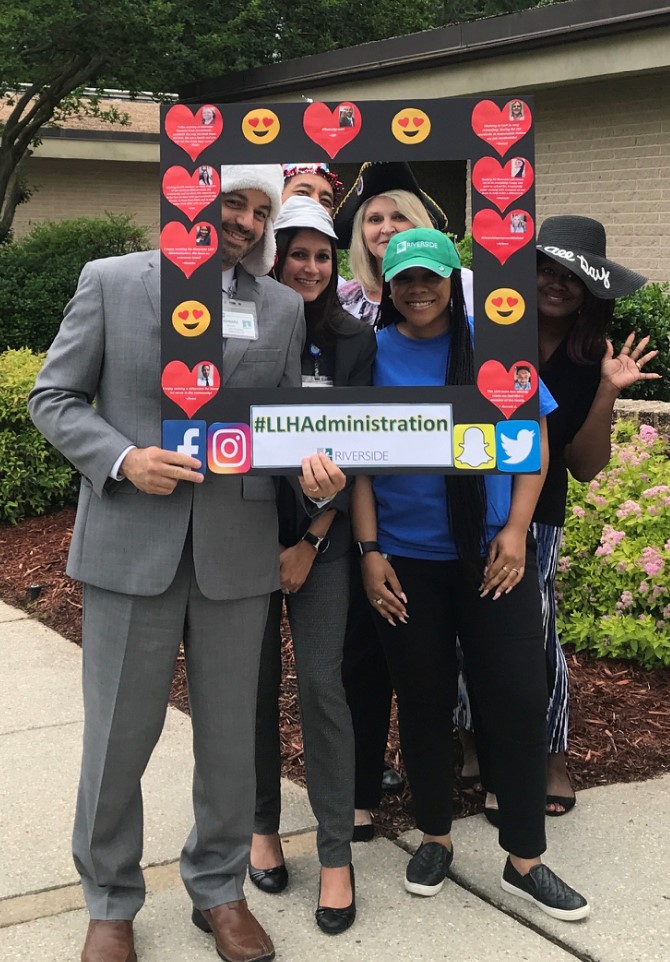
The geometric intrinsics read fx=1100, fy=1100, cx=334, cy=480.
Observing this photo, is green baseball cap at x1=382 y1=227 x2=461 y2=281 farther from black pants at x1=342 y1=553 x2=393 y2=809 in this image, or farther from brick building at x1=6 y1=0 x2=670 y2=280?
brick building at x1=6 y1=0 x2=670 y2=280

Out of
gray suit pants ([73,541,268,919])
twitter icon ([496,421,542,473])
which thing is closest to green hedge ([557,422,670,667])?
twitter icon ([496,421,542,473])

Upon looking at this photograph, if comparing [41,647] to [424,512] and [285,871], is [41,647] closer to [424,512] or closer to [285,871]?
[285,871]

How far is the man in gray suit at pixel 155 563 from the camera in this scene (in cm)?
262

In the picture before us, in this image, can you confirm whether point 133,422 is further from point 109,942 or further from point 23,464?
point 23,464

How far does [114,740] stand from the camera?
8.91 feet

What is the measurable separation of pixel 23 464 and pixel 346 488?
15.7 feet

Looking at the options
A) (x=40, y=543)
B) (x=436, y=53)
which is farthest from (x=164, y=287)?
(x=436, y=53)

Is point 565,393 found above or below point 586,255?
below

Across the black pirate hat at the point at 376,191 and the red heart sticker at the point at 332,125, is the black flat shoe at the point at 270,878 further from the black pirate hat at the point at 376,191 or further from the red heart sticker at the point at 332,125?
the red heart sticker at the point at 332,125

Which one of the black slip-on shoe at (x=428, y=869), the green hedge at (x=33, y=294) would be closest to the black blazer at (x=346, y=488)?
the black slip-on shoe at (x=428, y=869)

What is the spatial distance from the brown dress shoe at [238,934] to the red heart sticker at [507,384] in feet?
4.80

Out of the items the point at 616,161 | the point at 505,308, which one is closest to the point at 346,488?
the point at 505,308

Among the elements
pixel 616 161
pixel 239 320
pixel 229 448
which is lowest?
pixel 229 448

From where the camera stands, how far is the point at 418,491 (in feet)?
9.83
